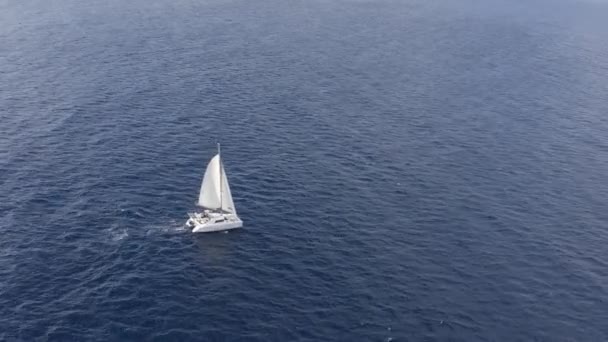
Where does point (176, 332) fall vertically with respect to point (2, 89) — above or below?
below

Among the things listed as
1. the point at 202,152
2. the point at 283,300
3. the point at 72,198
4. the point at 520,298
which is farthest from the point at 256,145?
the point at 520,298

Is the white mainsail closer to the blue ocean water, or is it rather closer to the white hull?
the white hull

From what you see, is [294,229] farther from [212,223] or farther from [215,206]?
[215,206]

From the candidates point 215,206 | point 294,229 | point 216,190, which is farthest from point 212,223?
point 294,229

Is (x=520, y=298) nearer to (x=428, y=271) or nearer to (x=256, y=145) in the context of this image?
(x=428, y=271)

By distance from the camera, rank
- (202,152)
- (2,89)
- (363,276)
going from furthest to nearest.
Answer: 1. (2,89)
2. (202,152)
3. (363,276)

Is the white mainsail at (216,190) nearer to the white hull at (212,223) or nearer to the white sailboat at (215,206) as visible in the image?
the white sailboat at (215,206)
